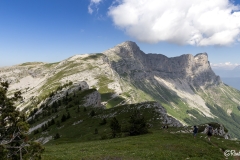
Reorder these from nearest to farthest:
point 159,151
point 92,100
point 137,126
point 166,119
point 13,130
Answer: point 13,130 < point 159,151 < point 137,126 < point 166,119 < point 92,100

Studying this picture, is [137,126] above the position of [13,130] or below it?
below

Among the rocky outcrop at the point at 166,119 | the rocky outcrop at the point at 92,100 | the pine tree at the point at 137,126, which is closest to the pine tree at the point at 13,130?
the pine tree at the point at 137,126

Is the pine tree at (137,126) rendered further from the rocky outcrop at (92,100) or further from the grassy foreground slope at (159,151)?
the rocky outcrop at (92,100)

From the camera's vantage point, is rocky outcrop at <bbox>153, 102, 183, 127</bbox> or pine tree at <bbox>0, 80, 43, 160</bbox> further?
rocky outcrop at <bbox>153, 102, 183, 127</bbox>

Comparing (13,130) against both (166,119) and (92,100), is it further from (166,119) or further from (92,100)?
(92,100)

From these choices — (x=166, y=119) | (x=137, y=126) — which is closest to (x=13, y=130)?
(x=137, y=126)

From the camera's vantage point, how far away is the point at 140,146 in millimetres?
36500

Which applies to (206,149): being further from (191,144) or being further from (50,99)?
(50,99)

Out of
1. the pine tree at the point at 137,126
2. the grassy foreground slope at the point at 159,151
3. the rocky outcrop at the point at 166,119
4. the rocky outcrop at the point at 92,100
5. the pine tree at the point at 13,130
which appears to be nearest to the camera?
the pine tree at the point at 13,130

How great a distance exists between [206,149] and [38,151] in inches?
1135

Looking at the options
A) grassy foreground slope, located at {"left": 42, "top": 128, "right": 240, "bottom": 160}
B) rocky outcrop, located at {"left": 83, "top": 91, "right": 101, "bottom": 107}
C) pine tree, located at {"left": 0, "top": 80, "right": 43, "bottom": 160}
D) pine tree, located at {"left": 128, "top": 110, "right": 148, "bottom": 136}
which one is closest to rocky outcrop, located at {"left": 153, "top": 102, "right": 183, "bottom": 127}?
pine tree, located at {"left": 128, "top": 110, "right": 148, "bottom": 136}

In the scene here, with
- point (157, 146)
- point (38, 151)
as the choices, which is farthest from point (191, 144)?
point (38, 151)

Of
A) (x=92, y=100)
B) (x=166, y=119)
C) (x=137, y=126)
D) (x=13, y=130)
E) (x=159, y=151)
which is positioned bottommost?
(x=166, y=119)

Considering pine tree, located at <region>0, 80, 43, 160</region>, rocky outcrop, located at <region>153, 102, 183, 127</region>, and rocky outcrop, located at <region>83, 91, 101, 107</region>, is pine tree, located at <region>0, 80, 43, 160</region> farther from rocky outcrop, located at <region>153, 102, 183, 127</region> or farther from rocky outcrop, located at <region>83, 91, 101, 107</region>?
rocky outcrop, located at <region>83, 91, 101, 107</region>
